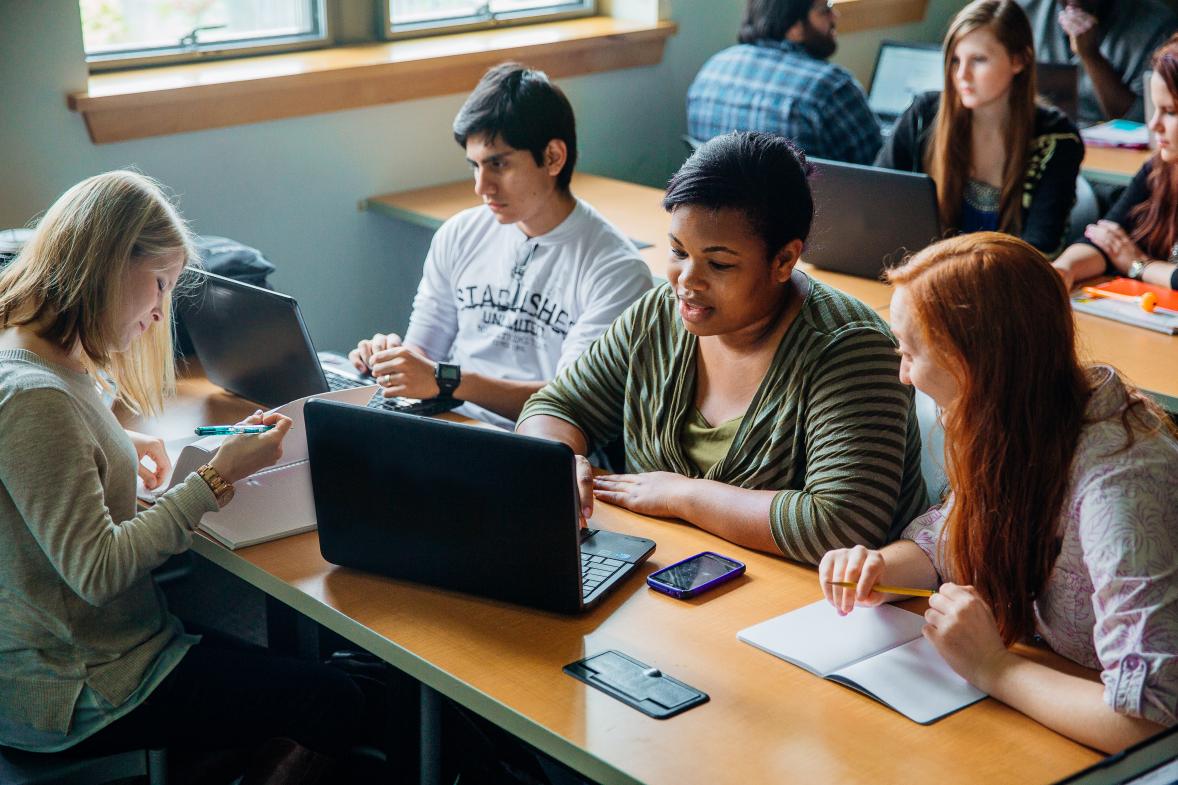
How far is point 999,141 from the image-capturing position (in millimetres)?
3098

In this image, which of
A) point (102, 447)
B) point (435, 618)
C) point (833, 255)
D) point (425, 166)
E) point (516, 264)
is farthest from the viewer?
point (425, 166)

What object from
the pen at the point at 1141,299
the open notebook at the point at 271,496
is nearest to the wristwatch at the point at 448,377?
the open notebook at the point at 271,496

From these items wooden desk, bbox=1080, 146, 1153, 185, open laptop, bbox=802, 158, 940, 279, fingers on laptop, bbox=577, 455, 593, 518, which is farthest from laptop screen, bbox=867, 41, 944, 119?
fingers on laptop, bbox=577, 455, 593, 518

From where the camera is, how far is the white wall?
2.75 m

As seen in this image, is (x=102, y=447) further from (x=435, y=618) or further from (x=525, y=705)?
(x=525, y=705)

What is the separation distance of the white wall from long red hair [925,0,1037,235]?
1.21 m

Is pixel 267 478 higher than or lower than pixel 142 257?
lower

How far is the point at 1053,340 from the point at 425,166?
2.51m

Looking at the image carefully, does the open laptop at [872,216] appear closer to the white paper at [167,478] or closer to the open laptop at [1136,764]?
the white paper at [167,478]

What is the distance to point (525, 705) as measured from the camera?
129 cm

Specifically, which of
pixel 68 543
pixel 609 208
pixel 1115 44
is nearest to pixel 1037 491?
pixel 68 543

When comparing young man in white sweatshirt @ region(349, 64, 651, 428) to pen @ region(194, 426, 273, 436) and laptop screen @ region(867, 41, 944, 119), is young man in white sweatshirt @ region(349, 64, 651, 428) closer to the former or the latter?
pen @ region(194, 426, 273, 436)

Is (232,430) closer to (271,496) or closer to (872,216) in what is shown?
(271,496)

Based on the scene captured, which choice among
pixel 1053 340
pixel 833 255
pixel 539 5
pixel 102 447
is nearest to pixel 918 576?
pixel 1053 340
